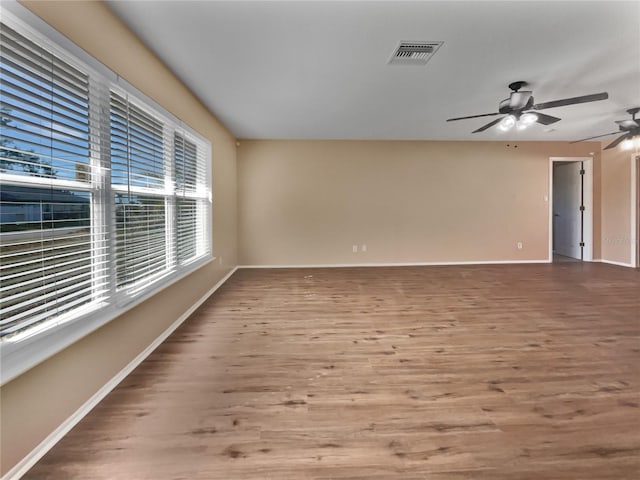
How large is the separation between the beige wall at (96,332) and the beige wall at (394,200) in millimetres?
2385

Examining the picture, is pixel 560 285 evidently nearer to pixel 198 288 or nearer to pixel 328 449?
pixel 328 449

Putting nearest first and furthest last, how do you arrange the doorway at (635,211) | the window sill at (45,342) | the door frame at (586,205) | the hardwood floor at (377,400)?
the window sill at (45,342) → the hardwood floor at (377,400) → the doorway at (635,211) → the door frame at (586,205)

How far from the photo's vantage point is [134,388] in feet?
6.30

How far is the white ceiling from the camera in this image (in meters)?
2.04

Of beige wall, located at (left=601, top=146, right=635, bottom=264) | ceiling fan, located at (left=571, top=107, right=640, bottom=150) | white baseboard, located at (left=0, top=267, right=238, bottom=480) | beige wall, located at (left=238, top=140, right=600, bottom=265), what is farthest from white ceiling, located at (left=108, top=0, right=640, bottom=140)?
white baseboard, located at (left=0, top=267, right=238, bottom=480)

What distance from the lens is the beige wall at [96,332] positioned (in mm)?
1307

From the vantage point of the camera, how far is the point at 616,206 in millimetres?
5898

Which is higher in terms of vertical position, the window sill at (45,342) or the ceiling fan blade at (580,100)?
the ceiling fan blade at (580,100)

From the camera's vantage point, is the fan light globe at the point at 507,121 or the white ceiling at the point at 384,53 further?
the fan light globe at the point at 507,121

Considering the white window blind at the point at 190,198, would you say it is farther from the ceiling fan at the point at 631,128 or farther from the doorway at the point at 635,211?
the doorway at the point at 635,211

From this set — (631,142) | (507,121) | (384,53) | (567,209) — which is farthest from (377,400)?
(567,209)

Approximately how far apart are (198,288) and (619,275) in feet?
21.8

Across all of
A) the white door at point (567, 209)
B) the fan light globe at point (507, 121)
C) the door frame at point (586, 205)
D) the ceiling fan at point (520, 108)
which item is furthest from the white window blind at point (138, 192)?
the white door at point (567, 209)

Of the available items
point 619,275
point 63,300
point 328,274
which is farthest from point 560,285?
point 63,300
